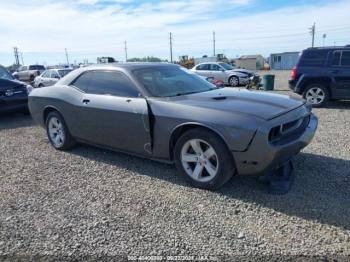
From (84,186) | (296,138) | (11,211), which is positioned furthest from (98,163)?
(296,138)

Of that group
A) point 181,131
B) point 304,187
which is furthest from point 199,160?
point 304,187

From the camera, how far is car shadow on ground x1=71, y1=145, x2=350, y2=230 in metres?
3.32

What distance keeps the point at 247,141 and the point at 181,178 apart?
1.16 meters

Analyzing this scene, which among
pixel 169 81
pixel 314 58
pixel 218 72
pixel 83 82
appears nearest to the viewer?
pixel 169 81

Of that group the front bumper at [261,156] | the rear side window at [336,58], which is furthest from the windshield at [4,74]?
the rear side window at [336,58]

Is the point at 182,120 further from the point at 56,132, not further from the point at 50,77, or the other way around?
the point at 50,77

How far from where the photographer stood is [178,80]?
4.85 metres

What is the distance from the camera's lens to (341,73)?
29.8ft

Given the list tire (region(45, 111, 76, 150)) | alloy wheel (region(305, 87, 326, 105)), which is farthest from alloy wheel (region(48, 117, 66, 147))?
alloy wheel (region(305, 87, 326, 105))

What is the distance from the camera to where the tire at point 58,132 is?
5.50m

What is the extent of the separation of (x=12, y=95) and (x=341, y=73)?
893 cm

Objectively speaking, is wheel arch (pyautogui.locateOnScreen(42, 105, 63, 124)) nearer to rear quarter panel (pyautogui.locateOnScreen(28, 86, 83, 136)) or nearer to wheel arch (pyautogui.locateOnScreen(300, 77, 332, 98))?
rear quarter panel (pyautogui.locateOnScreen(28, 86, 83, 136))

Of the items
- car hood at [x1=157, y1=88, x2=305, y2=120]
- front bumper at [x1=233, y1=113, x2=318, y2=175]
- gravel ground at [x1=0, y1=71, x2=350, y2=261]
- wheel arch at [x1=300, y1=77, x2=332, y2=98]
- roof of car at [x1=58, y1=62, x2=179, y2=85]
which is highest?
roof of car at [x1=58, y1=62, x2=179, y2=85]

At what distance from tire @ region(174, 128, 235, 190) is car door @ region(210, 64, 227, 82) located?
15.0m
